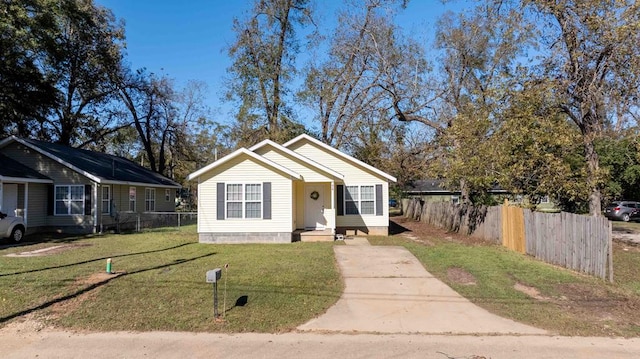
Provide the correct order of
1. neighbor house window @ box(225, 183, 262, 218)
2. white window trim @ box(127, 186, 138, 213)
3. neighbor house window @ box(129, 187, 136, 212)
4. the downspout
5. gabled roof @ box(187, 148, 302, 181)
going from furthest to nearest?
white window trim @ box(127, 186, 138, 213)
neighbor house window @ box(129, 187, 136, 212)
the downspout
neighbor house window @ box(225, 183, 262, 218)
gabled roof @ box(187, 148, 302, 181)

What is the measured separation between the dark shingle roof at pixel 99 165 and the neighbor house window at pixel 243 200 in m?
8.03

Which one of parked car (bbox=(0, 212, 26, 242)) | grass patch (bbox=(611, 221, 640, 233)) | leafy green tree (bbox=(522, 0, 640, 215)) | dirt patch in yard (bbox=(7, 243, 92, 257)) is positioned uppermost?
Result: leafy green tree (bbox=(522, 0, 640, 215))

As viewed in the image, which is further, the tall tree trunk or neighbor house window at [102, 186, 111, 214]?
neighbor house window at [102, 186, 111, 214]

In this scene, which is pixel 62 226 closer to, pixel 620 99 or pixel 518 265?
pixel 518 265

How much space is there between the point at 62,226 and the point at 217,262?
40.7ft

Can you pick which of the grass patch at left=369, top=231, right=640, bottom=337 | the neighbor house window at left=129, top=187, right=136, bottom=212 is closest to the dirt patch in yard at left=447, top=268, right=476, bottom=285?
the grass patch at left=369, top=231, right=640, bottom=337

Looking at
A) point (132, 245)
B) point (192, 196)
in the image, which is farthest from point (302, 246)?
point (192, 196)

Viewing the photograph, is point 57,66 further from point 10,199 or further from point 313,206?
point 313,206

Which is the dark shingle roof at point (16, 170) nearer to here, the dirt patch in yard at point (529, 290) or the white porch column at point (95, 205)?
the white porch column at point (95, 205)

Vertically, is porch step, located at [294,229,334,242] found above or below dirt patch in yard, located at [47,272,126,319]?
above

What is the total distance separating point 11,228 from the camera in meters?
15.3

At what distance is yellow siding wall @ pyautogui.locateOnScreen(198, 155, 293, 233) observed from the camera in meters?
15.6

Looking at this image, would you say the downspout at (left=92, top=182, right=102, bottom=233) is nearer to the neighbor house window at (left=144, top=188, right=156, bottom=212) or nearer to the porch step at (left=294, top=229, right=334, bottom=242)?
the neighbor house window at (left=144, top=188, right=156, bottom=212)

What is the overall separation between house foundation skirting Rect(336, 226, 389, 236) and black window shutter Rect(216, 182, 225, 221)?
5.67m
